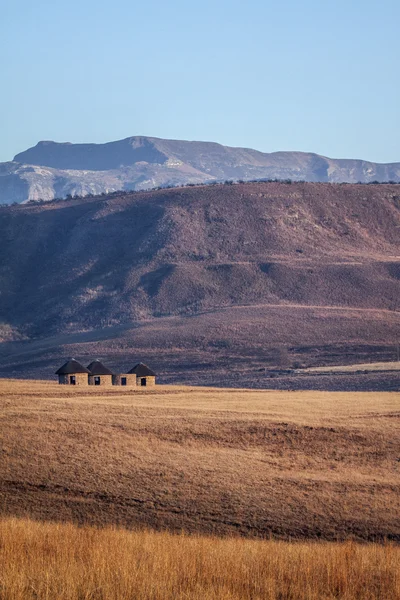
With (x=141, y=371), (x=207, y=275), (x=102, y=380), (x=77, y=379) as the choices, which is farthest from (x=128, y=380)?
(x=207, y=275)

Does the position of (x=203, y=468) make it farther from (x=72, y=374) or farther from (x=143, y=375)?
(x=143, y=375)

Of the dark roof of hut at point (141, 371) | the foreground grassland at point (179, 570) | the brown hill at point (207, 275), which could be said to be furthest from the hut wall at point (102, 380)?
the foreground grassland at point (179, 570)

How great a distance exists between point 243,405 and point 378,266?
92159 millimetres

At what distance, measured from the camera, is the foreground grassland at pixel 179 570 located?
15461mm

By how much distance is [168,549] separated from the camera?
1956 cm

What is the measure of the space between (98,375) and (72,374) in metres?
2.90

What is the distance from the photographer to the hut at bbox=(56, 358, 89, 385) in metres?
66.4

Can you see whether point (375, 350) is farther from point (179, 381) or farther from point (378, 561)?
point (378, 561)

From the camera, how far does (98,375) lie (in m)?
69.1

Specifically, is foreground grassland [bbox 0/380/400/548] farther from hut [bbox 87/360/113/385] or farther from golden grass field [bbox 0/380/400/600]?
hut [bbox 87/360/113/385]

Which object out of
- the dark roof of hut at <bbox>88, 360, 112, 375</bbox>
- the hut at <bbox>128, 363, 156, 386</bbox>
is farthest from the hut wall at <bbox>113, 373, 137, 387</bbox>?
the dark roof of hut at <bbox>88, 360, 112, 375</bbox>

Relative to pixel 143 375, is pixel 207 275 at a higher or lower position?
higher

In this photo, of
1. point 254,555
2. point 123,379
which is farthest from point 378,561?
point 123,379

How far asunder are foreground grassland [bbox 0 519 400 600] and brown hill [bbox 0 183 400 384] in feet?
255
